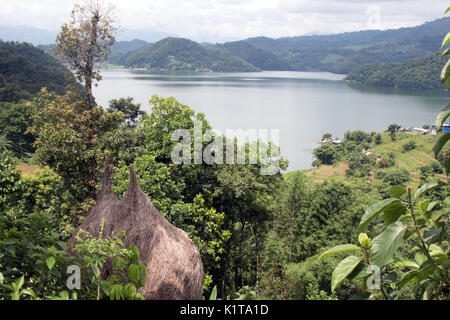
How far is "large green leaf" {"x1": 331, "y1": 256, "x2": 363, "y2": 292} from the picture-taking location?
984 mm

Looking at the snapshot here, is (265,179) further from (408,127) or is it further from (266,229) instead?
(408,127)

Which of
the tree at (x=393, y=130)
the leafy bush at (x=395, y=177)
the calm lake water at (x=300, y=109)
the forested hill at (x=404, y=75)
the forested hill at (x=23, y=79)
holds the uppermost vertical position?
the forested hill at (x=404, y=75)

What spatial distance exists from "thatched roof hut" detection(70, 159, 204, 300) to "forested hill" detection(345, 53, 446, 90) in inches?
4247

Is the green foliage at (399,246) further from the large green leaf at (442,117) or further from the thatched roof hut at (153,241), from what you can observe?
the thatched roof hut at (153,241)

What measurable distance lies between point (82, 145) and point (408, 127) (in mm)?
62088

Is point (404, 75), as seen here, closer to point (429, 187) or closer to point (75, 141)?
point (75, 141)

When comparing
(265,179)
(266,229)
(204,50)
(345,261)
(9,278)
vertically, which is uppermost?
(204,50)

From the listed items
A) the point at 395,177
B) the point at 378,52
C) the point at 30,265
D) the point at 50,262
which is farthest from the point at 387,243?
the point at 378,52

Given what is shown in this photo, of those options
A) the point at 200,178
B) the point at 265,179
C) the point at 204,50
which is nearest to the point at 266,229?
the point at 265,179

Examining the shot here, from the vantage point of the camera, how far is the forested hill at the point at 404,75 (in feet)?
326

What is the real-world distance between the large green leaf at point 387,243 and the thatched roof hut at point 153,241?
10.5 feet

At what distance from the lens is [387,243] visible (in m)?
0.93

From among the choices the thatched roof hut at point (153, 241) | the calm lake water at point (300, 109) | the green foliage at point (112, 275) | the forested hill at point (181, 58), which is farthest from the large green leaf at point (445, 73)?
the forested hill at point (181, 58)

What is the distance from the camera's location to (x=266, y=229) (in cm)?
1406
